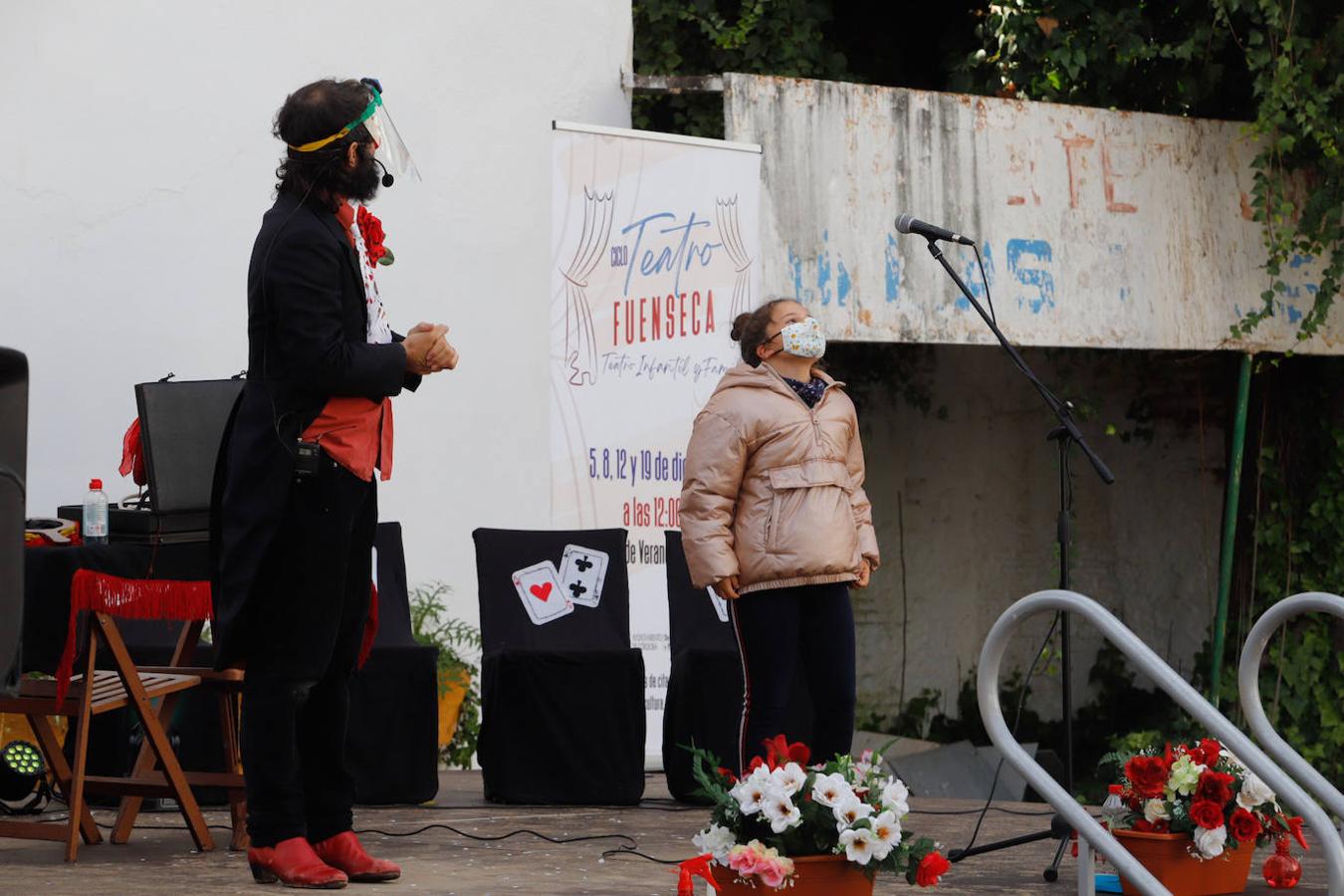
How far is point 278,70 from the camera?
7207mm

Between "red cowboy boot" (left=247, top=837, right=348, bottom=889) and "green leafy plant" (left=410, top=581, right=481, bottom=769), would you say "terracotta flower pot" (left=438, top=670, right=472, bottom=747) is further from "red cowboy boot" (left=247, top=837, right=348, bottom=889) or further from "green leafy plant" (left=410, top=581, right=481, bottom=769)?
"red cowboy boot" (left=247, top=837, right=348, bottom=889)

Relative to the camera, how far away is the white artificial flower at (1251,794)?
430 centimetres

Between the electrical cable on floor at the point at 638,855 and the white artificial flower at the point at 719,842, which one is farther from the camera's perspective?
the electrical cable on floor at the point at 638,855

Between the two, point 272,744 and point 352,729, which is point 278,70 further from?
Result: point 272,744

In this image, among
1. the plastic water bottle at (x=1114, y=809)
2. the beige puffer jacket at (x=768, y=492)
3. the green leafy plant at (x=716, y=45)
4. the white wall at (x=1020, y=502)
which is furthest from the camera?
the white wall at (x=1020, y=502)

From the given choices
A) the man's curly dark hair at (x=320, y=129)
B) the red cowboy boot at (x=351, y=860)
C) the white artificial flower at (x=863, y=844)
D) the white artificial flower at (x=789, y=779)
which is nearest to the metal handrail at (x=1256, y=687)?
the white artificial flower at (x=863, y=844)

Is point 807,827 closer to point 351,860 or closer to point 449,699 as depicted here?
point 351,860

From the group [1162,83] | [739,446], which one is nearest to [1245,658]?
[739,446]

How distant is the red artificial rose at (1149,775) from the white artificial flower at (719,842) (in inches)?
46.4

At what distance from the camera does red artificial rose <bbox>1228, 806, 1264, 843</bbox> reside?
4.24m

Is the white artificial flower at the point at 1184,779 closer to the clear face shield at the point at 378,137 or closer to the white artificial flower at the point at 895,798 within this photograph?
the white artificial flower at the point at 895,798

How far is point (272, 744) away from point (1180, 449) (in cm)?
754

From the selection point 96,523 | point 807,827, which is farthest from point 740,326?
point 96,523

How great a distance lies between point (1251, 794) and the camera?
14.2 ft
